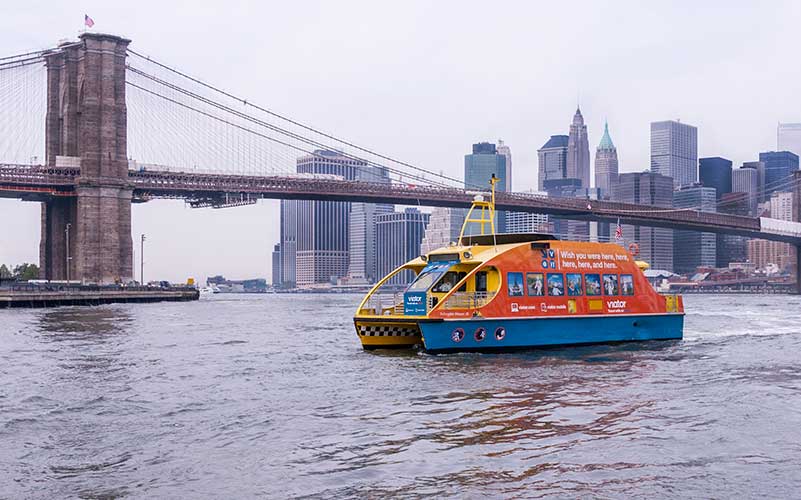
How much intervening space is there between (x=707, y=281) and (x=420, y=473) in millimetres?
193836

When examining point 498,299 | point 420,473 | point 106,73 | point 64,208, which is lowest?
point 420,473

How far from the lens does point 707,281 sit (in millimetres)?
193625

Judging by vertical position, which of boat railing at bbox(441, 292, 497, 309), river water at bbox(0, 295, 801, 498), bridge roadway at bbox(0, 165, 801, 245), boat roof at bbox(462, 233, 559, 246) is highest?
bridge roadway at bbox(0, 165, 801, 245)

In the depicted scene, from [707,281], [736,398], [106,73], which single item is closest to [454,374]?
[736,398]

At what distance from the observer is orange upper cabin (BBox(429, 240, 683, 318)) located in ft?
76.7

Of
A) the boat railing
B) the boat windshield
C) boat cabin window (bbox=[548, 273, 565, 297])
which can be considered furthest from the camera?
boat cabin window (bbox=[548, 273, 565, 297])

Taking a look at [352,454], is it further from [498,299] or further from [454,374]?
[498,299]

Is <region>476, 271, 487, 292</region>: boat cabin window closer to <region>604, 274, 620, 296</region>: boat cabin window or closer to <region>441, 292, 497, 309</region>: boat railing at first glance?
<region>441, 292, 497, 309</region>: boat railing

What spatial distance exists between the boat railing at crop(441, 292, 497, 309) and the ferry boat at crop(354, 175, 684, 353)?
25mm

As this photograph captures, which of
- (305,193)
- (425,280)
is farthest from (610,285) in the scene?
(305,193)

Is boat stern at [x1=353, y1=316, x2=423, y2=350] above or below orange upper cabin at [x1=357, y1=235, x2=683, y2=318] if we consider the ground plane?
below

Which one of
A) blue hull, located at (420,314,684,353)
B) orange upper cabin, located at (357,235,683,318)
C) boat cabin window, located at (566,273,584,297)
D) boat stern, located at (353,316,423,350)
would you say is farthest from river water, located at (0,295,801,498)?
boat cabin window, located at (566,273,584,297)

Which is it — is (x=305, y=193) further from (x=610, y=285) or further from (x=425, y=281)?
(x=425, y=281)

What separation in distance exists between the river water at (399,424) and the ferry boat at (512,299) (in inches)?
25.7
